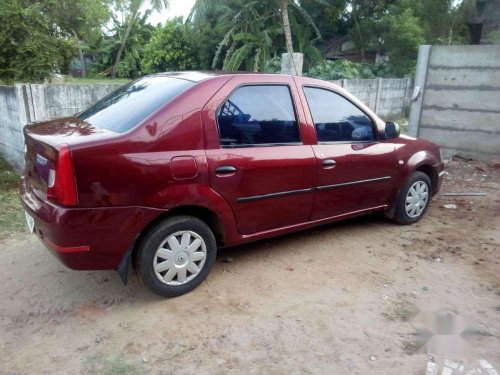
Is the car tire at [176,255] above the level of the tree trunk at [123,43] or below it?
below

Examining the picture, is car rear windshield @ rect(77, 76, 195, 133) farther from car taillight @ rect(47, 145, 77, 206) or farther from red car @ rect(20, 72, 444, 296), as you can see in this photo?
car taillight @ rect(47, 145, 77, 206)

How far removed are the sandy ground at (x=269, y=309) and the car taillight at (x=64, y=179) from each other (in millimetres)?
943

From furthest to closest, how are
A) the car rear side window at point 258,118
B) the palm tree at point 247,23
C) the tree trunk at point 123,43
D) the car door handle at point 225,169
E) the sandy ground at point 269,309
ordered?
the tree trunk at point 123,43 → the palm tree at point 247,23 → the car rear side window at point 258,118 → the car door handle at point 225,169 → the sandy ground at point 269,309

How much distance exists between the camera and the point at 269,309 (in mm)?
3262

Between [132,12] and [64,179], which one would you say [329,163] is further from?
[132,12]

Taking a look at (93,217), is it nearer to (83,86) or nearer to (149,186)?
(149,186)

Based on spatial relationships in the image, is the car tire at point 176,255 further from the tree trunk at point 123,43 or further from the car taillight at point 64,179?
the tree trunk at point 123,43

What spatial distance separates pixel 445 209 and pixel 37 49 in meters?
6.25

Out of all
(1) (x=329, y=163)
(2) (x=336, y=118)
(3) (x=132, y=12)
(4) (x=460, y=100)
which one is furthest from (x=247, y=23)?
(1) (x=329, y=163)

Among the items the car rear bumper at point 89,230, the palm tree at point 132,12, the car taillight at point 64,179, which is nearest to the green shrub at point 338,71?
the car rear bumper at point 89,230

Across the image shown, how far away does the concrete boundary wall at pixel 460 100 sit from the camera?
7.60 metres

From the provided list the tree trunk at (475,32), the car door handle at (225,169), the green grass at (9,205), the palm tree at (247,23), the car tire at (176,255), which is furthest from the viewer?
the tree trunk at (475,32)

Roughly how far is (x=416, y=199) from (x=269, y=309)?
246 cm

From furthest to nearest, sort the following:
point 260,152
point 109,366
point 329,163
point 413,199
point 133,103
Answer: point 413,199 → point 329,163 → point 260,152 → point 133,103 → point 109,366
